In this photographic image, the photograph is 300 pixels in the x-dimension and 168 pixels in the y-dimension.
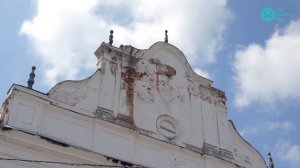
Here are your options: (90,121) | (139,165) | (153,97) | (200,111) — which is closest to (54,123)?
(90,121)

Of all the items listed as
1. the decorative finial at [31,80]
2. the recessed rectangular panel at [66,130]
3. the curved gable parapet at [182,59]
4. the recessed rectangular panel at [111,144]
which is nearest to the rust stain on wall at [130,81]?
Result: the recessed rectangular panel at [111,144]

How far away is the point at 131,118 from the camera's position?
14.0 m

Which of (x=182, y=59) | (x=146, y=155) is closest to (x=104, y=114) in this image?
(x=146, y=155)

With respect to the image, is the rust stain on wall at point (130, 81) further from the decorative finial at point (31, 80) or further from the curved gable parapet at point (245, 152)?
the curved gable parapet at point (245, 152)

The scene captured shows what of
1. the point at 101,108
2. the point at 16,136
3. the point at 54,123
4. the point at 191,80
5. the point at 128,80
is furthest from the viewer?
the point at 191,80

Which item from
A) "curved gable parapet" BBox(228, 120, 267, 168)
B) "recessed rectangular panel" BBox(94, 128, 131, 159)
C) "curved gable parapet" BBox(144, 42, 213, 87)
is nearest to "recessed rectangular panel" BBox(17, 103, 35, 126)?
"recessed rectangular panel" BBox(94, 128, 131, 159)

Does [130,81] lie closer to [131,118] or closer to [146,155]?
[131,118]

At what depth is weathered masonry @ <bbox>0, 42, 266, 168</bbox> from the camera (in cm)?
1238

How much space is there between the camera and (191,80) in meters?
16.1

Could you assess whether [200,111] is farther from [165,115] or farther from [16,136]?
[16,136]

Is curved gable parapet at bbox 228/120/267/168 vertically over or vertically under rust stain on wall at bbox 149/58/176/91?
under

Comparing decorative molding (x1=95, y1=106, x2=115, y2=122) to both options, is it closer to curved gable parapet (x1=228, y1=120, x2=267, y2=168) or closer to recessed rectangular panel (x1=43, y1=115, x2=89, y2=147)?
recessed rectangular panel (x1=43, y1=115, x2=89, y2=147)

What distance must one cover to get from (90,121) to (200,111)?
12.4ft

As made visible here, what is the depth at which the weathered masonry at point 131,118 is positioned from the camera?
40.6 ft
